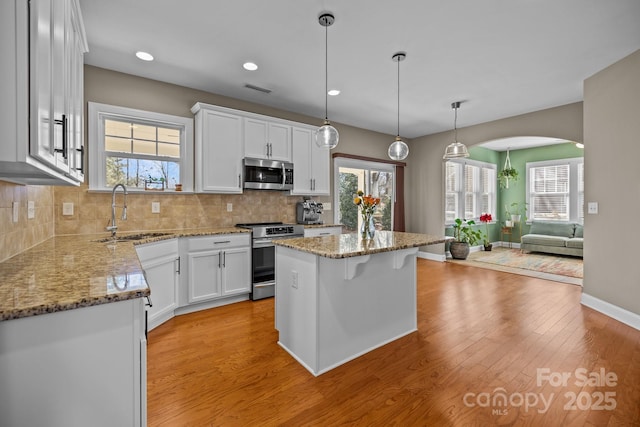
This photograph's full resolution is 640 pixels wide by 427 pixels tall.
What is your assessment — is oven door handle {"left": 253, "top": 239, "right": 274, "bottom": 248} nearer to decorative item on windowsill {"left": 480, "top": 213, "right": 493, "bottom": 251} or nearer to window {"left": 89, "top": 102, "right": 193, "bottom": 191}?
window {"left": 89, "top": 102, "right": 193, "bottom": 191}

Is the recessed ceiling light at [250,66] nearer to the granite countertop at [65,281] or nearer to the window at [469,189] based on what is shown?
the granite countertop at [65,281]

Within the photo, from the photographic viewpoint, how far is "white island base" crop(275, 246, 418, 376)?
2123 millimetres

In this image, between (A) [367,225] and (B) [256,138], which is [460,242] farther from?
(B) [256,138]

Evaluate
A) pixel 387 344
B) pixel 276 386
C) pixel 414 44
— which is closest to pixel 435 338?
pixel 387 344

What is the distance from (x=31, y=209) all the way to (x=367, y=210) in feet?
8.53

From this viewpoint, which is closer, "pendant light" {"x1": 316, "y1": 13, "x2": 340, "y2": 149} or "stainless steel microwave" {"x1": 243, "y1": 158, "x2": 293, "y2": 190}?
"pendant light" {"x1": 316, "y1": 13, "x2": 340, "y2": 149}

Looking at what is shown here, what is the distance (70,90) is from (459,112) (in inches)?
195

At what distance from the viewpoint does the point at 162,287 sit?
114 inches

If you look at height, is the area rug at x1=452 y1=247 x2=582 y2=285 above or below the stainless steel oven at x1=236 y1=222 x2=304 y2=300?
below

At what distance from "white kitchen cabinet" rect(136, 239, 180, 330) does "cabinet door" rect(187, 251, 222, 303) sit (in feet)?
0.51

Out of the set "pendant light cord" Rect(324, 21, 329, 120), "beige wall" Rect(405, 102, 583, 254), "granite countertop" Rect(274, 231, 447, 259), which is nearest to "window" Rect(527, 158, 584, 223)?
"beige wall" Rect(405, 102, 583, 254)

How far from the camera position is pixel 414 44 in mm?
2799

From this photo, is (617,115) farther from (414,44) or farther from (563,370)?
(563,370)

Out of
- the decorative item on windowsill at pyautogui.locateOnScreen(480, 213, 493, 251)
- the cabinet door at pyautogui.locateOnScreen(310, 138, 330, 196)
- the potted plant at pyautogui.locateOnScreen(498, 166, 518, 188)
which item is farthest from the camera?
the potted plant at pyautogui.locateOnScreen(498, 166, 518, 188)
